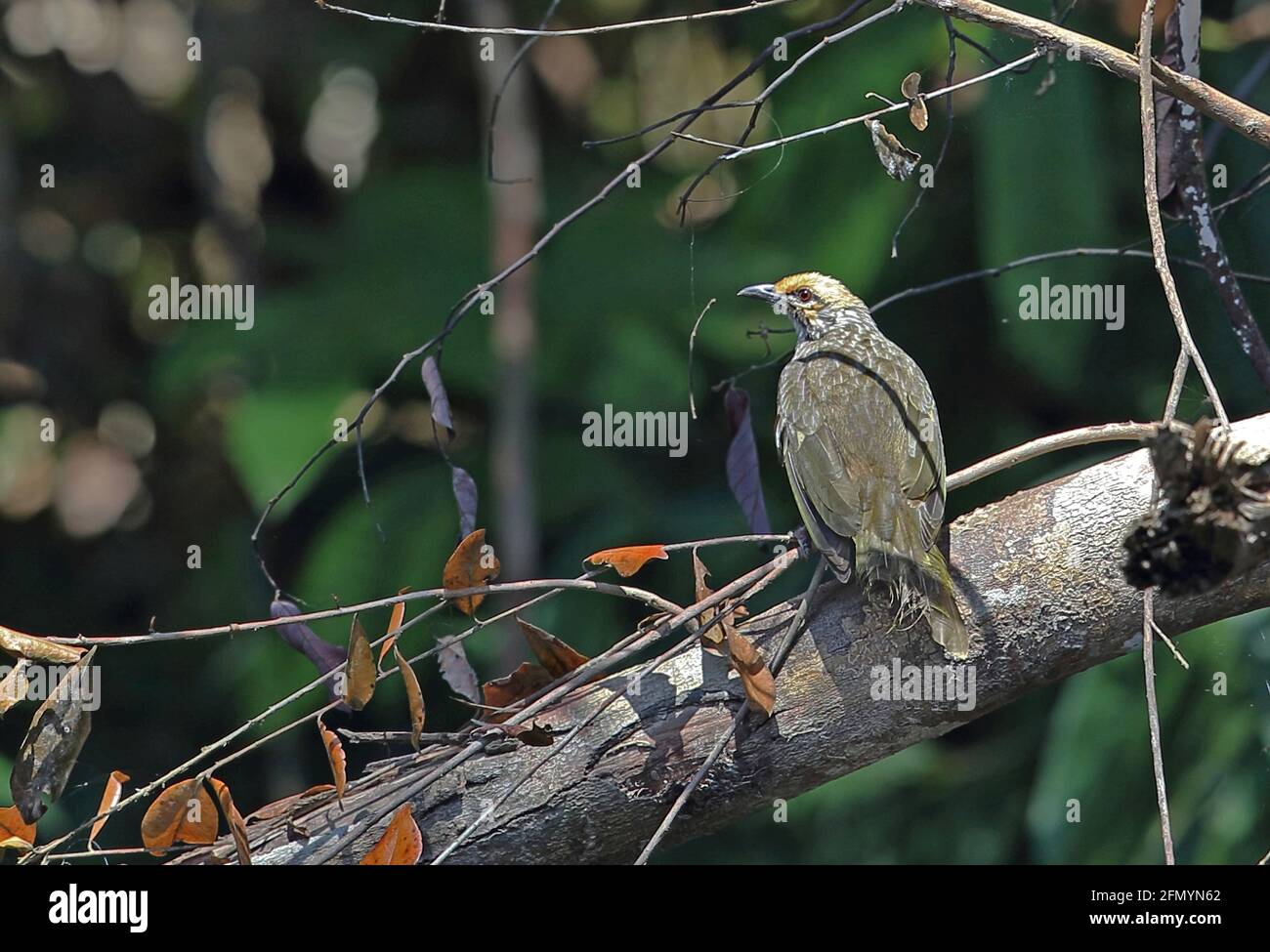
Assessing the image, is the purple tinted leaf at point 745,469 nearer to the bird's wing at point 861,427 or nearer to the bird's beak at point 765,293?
the bird's wing at point 861,427

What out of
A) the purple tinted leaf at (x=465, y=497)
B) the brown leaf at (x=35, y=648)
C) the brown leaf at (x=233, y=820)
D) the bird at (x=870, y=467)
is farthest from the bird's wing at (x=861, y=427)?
the brown leaf at (x=35, y=648)

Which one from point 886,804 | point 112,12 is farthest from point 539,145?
point 886,804

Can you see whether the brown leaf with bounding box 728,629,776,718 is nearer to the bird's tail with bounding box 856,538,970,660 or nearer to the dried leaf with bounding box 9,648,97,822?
the bird's tail with bounding box 856,538,970,660

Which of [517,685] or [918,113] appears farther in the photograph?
[517,685]

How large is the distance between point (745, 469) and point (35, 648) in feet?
3.99

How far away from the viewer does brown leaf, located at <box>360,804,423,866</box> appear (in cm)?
198

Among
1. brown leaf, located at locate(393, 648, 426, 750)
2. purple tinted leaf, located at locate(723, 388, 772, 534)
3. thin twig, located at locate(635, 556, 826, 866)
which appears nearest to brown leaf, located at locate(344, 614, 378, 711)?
brown leaf, located at locate(393, 648, 426, 750)

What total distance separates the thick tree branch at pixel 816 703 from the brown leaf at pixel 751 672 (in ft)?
0.30

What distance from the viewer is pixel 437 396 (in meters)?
2.13

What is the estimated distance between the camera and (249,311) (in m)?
4.25

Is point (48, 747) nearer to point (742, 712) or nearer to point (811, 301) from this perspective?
point (742, 712)

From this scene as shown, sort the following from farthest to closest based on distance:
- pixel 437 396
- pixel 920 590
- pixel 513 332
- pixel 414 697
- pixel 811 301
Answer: pixel 513 332, pixel 811 301, pixel 437 396, pixel 920 590, pixel 414 697

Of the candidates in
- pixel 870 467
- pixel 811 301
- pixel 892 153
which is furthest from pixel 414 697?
pixel 811 301

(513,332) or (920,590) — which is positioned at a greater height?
(513,332)
